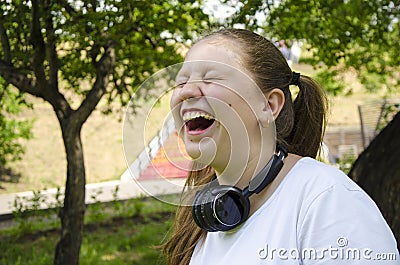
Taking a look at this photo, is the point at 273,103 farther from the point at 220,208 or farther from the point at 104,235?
the point at 104,235

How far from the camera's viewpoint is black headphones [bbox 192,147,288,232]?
1595mm

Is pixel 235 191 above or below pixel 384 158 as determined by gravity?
above

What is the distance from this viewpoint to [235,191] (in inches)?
63.6

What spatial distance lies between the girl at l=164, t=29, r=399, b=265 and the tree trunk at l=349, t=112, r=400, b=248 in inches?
96.9

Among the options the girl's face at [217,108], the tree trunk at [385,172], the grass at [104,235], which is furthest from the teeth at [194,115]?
the grass at [104,235]

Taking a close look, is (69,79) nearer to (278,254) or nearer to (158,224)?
(158,224)

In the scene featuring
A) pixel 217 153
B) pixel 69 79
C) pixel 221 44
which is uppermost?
pixel 221 44

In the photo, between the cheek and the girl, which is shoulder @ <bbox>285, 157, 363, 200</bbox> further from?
the cheek

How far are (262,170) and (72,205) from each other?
12.6ft

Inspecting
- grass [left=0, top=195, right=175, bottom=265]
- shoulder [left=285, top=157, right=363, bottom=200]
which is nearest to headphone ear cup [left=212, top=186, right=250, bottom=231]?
shoulder [left=285, top=157, right=363, bottom=200]

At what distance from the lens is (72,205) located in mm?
5262

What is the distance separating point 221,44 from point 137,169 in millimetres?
516

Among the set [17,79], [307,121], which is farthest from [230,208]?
[17,79]

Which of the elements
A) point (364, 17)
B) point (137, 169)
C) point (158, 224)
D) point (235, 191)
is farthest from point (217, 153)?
point (158, 224)
